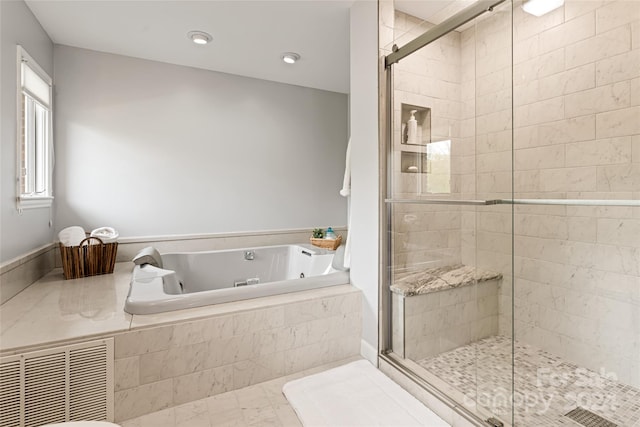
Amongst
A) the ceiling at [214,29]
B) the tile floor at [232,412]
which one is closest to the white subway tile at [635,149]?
the ceiling at [214,29]

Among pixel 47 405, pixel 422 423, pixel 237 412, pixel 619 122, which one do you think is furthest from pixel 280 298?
pixel 619 122

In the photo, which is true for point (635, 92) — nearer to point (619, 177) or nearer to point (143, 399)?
point (619, 177)

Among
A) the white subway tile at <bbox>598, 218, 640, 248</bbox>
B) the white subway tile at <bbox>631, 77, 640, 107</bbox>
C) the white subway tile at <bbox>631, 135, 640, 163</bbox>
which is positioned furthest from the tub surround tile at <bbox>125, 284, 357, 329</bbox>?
the white subway tile at <bbox>631, 77, 640, 107</bbox>

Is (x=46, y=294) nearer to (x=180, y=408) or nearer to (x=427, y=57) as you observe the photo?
(x=180, y=408)

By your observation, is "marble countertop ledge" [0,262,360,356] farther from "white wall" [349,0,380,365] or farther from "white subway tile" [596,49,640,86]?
"white subway tile" [596,49,640,86]

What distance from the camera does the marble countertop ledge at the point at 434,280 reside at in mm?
1814

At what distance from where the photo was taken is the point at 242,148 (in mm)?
3238

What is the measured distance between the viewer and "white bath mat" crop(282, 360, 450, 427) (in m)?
1.43

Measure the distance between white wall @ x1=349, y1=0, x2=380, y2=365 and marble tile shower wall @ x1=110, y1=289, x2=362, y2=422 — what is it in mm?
106

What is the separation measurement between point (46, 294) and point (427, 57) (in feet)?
8.88

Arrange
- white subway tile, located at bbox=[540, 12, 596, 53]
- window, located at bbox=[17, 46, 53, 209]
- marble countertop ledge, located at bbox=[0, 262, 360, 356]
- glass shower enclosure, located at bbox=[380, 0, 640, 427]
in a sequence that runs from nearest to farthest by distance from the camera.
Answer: marble countertop ledge, located at bbox=[0, 262, 360, 356] → glass shower enclosure, located at bbox=[380, 0, 640, 427] → white subway tile, located at bbox=[540, 12, 596, 53] → window, located at bbox=[17, 46, 53, 209]

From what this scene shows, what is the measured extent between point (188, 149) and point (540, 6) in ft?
9.25

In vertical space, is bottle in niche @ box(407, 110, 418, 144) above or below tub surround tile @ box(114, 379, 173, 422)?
above

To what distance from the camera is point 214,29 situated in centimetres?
233
